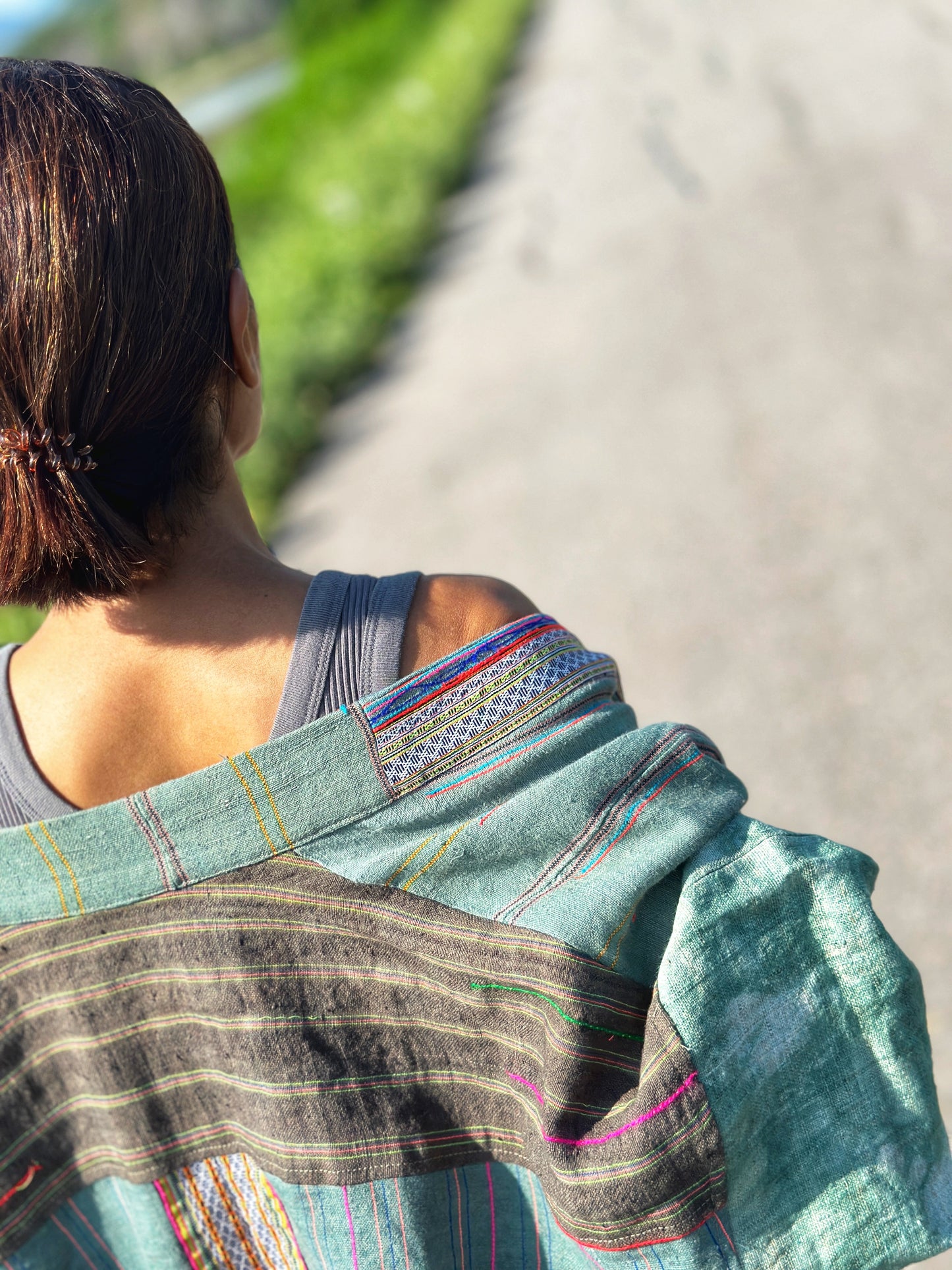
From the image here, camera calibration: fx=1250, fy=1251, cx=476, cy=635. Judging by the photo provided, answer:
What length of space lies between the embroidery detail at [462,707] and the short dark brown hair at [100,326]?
295mm

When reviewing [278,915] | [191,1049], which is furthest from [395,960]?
[191,1049]

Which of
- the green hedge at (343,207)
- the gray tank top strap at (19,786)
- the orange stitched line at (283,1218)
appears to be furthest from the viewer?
the green hedge at (343,207)

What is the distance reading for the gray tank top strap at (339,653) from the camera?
1.28 metres

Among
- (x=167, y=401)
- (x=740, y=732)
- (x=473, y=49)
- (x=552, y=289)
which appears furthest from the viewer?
(x=473, y=49)

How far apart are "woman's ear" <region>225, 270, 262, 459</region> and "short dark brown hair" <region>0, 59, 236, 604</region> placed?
15mm

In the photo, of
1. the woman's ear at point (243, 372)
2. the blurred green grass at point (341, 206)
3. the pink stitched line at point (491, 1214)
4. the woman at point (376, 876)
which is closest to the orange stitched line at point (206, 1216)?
the woman at point (376, 876)

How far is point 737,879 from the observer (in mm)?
1252

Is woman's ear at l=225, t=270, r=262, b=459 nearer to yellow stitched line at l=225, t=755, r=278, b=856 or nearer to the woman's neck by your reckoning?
the woman's neck

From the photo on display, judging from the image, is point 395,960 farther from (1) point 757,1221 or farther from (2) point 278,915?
(1) point 757,1221

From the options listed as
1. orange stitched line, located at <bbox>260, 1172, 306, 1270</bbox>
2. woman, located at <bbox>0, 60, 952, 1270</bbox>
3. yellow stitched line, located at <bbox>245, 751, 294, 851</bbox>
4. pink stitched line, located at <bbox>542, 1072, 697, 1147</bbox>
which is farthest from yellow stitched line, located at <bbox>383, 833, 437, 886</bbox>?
orange stitched line, located at <bbox>260, 1172, 306, 1270</bbox>

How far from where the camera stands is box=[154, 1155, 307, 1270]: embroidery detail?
4.77ft

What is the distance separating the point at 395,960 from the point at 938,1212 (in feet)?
1.99

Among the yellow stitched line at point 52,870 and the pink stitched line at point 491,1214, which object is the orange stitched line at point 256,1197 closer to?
the pink stitched line at point 491,1214

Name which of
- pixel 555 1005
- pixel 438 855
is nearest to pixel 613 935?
pixel 555 1005
